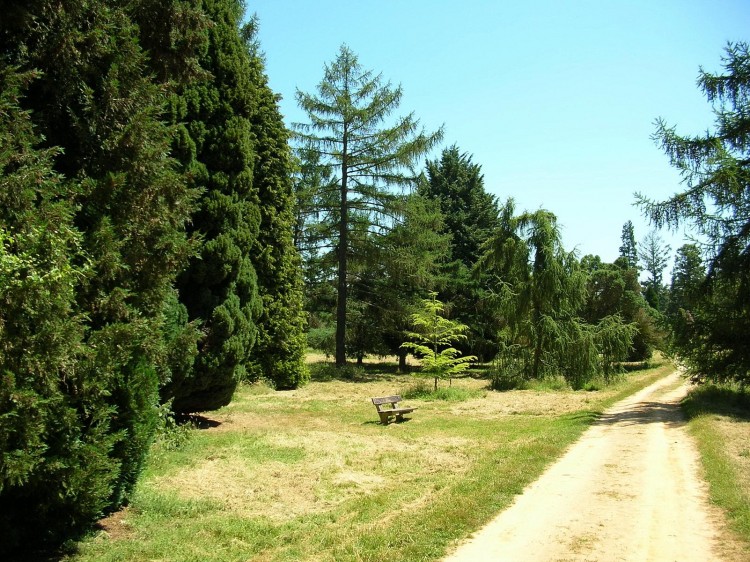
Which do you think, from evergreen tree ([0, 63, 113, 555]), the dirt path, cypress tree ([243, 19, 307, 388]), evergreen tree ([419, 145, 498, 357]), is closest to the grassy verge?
the dirt path

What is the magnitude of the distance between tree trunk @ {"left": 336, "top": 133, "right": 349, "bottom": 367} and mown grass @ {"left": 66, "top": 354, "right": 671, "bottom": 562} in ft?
45.0

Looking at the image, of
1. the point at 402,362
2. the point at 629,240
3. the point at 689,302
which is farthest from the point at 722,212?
the point at 629,240

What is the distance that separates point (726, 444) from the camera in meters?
Answer: 9.55

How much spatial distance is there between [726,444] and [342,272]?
20.7 metres

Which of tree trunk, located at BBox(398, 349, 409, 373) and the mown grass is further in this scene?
tree trunk, located at BBox(398, 349, 409, 373)

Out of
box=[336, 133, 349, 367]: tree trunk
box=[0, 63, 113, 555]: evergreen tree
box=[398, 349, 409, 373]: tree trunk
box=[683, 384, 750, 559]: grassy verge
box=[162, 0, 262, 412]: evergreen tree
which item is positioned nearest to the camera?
box=[0, 63, 113, 555]: evergreen tree

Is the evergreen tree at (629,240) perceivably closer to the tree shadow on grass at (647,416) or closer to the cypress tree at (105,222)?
the tree shadow on grass at (647,416)

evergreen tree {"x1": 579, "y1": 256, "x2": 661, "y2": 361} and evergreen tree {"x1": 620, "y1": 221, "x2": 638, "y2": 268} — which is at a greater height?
evergreen tree {"x1": 620, "y1": 221, "x2": 638, "y2": 268}

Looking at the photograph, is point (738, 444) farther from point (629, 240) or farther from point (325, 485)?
point (629, 240)

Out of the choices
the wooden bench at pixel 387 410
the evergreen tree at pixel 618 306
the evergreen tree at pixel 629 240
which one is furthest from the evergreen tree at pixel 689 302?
the evergreen tree at pixel 629 240

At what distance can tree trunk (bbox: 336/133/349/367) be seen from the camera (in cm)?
2812

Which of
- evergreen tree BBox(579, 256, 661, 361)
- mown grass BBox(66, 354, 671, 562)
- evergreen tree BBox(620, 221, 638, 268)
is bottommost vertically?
mown grass BBox(66, 354, 671, 562)

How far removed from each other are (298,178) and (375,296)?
338 inches

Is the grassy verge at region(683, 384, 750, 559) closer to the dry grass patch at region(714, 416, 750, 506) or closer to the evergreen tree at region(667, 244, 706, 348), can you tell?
the dry grass patch at region(714, 416, 750, 506)
